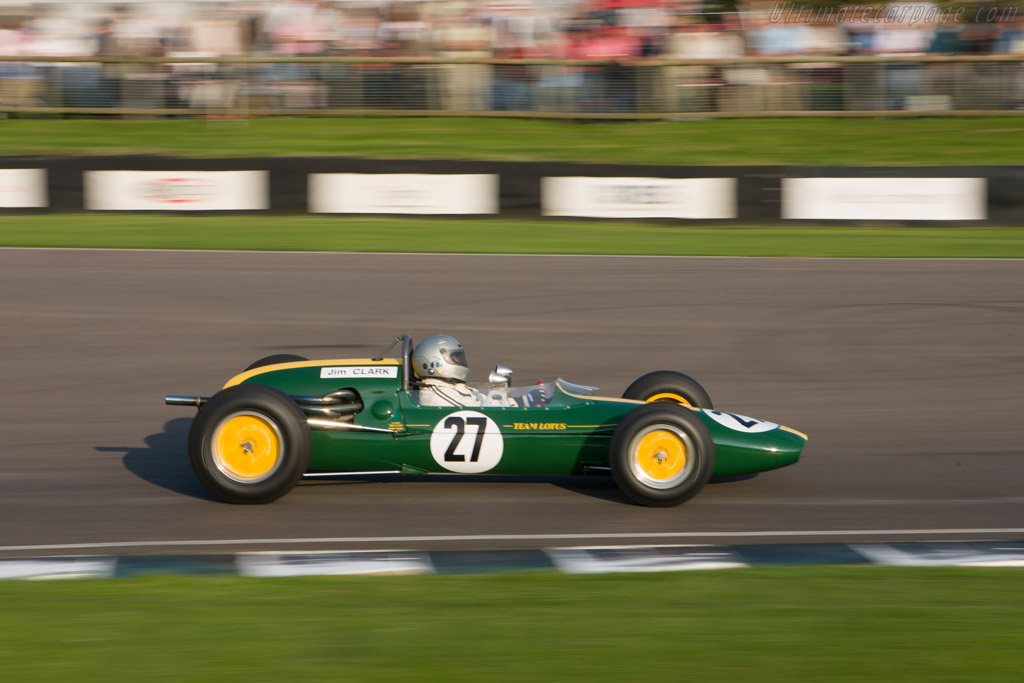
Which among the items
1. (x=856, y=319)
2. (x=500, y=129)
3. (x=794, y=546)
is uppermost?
(x=500, y=129)

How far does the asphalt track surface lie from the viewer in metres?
5.79

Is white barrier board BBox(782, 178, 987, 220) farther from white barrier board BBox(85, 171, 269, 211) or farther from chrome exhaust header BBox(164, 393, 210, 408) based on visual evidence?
chrome exhaust header BBox(164, 393, 210, 408)

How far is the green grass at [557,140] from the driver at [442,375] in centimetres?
1263

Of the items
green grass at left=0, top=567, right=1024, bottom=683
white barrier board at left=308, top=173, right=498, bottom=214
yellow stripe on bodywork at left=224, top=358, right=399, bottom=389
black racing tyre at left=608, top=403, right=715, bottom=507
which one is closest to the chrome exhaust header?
yellow stripe on bodywork at left=224, top=358, right=399, bottom=389

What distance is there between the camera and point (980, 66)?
64.4 ft

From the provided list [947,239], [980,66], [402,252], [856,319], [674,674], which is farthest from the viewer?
[980,66]

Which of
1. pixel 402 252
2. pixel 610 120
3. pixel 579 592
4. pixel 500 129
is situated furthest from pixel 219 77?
pixel 579 592

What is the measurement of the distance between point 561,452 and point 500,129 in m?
14.6

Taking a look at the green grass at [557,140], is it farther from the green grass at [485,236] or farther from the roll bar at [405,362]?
the roll bar at [405,362]

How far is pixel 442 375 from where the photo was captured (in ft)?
20.3

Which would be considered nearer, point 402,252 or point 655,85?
point 402,252

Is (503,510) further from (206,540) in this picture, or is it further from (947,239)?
(947,239)

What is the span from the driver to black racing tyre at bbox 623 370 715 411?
976mm

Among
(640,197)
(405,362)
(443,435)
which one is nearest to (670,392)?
(443,435)
